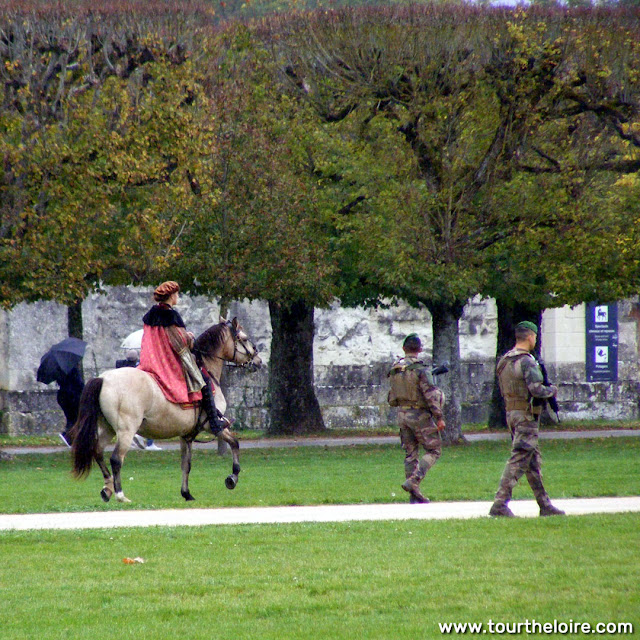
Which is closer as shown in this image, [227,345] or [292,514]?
[292,514]

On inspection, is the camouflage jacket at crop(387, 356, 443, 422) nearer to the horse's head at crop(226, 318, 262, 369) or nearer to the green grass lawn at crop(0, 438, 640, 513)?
the green grass lawn at crop(0, 438, 640, 513)

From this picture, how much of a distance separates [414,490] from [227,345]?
9.66 feet

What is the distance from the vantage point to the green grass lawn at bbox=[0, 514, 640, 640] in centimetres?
717

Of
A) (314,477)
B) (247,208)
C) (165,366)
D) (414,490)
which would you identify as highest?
(247,208)

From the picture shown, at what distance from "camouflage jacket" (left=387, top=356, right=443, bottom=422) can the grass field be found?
1401mm

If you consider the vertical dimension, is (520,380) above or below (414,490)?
above

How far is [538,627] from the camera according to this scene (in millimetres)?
6840

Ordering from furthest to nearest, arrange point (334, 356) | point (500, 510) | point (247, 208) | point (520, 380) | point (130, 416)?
point (334, 356) < point (247, 208) < point (130, 416) < point (500, 510) < point (520, 380)

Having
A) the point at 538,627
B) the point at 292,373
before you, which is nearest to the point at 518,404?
the point at 538,627

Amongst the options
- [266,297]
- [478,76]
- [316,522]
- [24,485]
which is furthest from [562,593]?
[478,76]

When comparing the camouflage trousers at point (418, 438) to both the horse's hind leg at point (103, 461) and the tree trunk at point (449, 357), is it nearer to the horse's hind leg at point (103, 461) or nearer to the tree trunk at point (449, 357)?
the horse's hind leg at point (103, 461)

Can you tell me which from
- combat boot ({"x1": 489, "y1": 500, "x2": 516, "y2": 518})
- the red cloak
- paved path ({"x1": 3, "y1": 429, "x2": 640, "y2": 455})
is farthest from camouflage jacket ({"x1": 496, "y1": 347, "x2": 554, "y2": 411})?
paved path ({"x1": 3, "y1": 429, "x2": 640, "y2": 455})

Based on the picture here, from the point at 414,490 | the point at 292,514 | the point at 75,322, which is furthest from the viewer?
the point at 75,322

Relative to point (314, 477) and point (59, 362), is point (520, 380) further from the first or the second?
point (59, 362)
